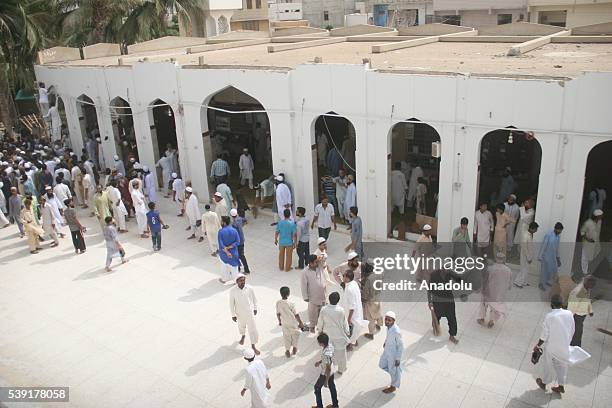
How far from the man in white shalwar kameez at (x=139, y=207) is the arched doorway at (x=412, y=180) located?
17.9ft

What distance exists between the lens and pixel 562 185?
8688 mm

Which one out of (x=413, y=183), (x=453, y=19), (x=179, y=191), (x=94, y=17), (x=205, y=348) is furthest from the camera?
(x=453, y=19)

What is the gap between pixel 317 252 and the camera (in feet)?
27.8

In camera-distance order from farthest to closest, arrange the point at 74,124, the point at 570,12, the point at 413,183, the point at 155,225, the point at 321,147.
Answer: the point at 570,12 → the point at 74,124 → the point at 321,147 → the point at 413,183 → the point at 155,225

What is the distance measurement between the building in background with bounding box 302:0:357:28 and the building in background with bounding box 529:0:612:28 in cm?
2964

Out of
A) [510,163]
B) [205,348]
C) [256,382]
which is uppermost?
[510,163]

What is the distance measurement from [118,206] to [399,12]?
133 ft

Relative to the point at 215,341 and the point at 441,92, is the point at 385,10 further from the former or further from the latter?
the point at 215,341

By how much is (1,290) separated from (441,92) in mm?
8878

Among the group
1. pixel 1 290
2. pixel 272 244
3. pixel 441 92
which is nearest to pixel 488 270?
pixel 441 92

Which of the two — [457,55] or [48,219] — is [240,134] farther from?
[457,55]

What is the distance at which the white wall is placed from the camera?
8.40 metres

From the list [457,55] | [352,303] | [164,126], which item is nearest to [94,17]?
[164,126]

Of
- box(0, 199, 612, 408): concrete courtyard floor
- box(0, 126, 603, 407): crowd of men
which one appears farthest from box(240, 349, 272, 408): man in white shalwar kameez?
box(0, 199, 612, 408): concrete courtyard floor
